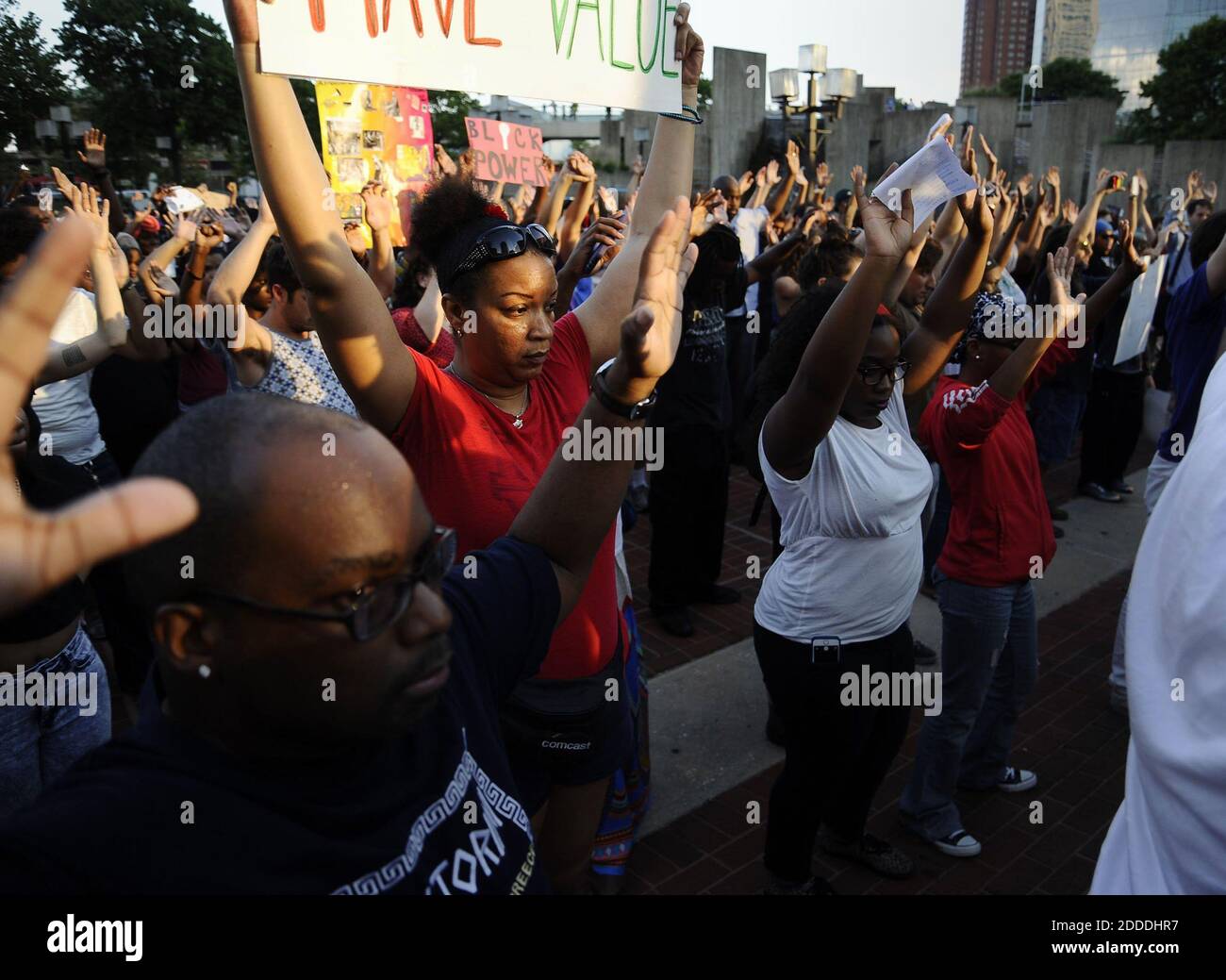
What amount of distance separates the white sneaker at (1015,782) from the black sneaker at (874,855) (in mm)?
672

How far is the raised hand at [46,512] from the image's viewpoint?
75 cm

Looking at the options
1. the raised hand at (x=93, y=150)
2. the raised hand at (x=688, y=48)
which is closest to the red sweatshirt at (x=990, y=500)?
the raised hand at (x=688, y=48)

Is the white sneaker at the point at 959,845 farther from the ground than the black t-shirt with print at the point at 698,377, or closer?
closer

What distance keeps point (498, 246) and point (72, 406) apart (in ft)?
8.28

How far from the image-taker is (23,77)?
9992 mm

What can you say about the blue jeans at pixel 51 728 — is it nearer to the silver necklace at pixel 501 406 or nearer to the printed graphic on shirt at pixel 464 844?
the silver necklace at pixel 501 406

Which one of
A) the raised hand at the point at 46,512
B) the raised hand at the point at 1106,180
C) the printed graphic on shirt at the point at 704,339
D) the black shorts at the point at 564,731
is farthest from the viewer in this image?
the raised hand at the point at 1106,180

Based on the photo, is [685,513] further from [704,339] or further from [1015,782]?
[1015,782]

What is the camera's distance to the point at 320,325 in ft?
5.89

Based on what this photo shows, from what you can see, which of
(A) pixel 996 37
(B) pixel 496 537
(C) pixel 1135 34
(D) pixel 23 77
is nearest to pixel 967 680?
(B) pixel 496 537

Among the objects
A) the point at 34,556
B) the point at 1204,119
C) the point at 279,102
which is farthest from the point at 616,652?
the point at 1204,119

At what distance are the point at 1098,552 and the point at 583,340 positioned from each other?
5.11m

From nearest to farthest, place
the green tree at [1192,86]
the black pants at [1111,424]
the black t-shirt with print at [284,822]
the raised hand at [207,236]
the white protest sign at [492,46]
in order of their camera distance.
Result: the black t-shirt with print at [284,822] → the white protest sign at [492,46] → the raised hand at [207,236] → the black pants at [1111,424] → the green tree at [1192,86]
